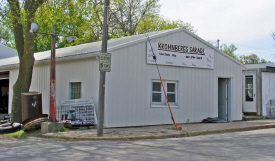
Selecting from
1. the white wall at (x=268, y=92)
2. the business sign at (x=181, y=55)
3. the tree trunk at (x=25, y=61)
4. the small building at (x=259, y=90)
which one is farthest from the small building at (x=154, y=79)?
the white wall at (x=268, y=92)

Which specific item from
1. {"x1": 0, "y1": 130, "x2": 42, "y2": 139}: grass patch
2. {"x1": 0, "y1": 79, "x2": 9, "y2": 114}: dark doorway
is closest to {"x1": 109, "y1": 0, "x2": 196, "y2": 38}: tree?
{"x1": 0, "y1": 79, "x2": 9, "y2": 114}: dark doorway

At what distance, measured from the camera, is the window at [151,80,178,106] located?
14.9 metres

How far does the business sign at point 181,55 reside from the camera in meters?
14.9

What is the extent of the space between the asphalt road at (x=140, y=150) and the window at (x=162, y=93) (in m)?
4.30

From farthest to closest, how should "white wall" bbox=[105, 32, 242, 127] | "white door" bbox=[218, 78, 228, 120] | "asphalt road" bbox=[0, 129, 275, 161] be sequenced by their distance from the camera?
"white door" bbox=[218, 78, 228, 120], "white wall" bbox=[105, 32, 242, 127], "asphalt road" bbox=[0, 129, 275, 161]

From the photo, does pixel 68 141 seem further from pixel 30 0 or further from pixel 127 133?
pixel 30 0

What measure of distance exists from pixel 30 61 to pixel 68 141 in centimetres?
576

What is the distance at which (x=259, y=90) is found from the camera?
2027 centimetres

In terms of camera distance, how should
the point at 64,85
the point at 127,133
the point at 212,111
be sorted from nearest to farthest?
the point at 127,133
the point at 64,85
the point at 212,111

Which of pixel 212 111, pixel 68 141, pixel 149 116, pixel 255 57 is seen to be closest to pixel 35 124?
pixel 68 141

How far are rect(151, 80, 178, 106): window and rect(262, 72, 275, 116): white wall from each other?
7.64 meters

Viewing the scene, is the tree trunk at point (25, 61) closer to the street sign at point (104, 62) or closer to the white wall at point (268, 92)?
the street sign at point (104, 62)

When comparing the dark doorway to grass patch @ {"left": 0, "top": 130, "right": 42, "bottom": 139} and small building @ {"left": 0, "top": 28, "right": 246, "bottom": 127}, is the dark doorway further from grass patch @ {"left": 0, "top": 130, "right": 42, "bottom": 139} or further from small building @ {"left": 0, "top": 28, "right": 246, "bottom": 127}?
grass patch @ {"left": 0, "top": 130, "right": 42, "bottom": 139}

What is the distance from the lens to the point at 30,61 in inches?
584
